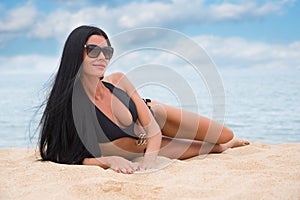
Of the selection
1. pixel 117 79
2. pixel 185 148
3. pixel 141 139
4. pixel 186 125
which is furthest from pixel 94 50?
pixel 185 148

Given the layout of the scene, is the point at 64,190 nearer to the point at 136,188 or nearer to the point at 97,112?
the point at 136,188

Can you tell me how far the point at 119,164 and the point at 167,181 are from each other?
578mm

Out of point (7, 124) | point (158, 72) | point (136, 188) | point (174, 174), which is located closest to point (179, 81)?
point (158, 72)

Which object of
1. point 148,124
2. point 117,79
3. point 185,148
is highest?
point 117,79

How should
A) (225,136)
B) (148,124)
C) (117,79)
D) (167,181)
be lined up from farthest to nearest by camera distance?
(225,136) < (117,79) < (148,124) < (167,181)

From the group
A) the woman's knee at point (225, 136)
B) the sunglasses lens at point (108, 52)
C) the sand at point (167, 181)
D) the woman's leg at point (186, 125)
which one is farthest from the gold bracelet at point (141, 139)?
the woman's knee at point (225, 136)

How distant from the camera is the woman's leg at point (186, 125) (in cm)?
398

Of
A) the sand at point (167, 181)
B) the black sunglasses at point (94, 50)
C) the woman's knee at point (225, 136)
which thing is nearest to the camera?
the sand at point (167, 181)

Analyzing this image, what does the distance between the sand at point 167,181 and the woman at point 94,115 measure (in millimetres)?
216

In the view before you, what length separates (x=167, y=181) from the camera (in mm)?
2861

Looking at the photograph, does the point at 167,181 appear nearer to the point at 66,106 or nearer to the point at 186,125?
the point at 66,106

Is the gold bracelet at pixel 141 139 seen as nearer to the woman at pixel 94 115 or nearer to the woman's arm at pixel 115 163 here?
the woman at pixel 94 115

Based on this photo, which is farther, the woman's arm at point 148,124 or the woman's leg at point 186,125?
the woman's leg at point 186,125

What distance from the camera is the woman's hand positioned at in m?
3.22
